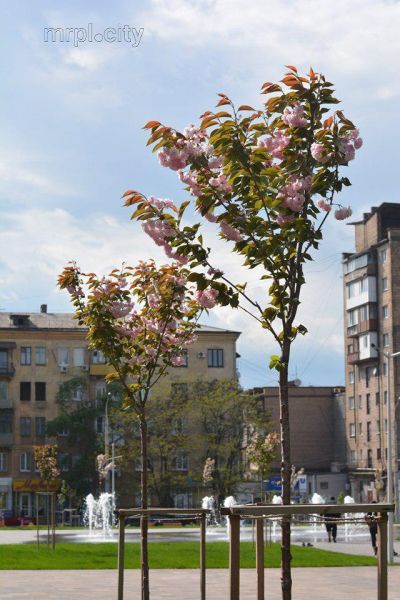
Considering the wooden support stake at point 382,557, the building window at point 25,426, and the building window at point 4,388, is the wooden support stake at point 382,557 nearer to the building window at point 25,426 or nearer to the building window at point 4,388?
the building window at point 25,426

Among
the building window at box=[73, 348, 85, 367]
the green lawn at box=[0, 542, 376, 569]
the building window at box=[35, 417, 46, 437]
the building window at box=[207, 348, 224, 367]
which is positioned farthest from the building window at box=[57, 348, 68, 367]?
the green lawn at box=[0, 542, 376, 569]

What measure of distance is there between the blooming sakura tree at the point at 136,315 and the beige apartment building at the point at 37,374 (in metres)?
78.0

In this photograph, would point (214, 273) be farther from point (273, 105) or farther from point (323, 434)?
point (323, 434)

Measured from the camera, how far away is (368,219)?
99500mm

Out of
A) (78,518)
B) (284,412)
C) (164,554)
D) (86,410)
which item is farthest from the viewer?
(86,410)

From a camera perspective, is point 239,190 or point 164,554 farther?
point 164,554

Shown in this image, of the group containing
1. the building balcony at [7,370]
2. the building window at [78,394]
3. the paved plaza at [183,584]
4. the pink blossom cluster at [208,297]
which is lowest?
the paved plaza at [183,584]

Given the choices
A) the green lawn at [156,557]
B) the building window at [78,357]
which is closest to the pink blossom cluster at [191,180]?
the green lawn at [156,557]

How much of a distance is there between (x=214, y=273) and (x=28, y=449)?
88.6 m

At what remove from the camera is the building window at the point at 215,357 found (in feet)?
339

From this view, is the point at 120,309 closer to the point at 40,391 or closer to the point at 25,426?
the point at 25,426

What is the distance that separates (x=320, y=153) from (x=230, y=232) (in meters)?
1.07

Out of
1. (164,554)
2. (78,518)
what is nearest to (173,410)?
(78,518)

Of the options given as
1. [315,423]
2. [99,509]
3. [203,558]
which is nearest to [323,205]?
[203,558]
